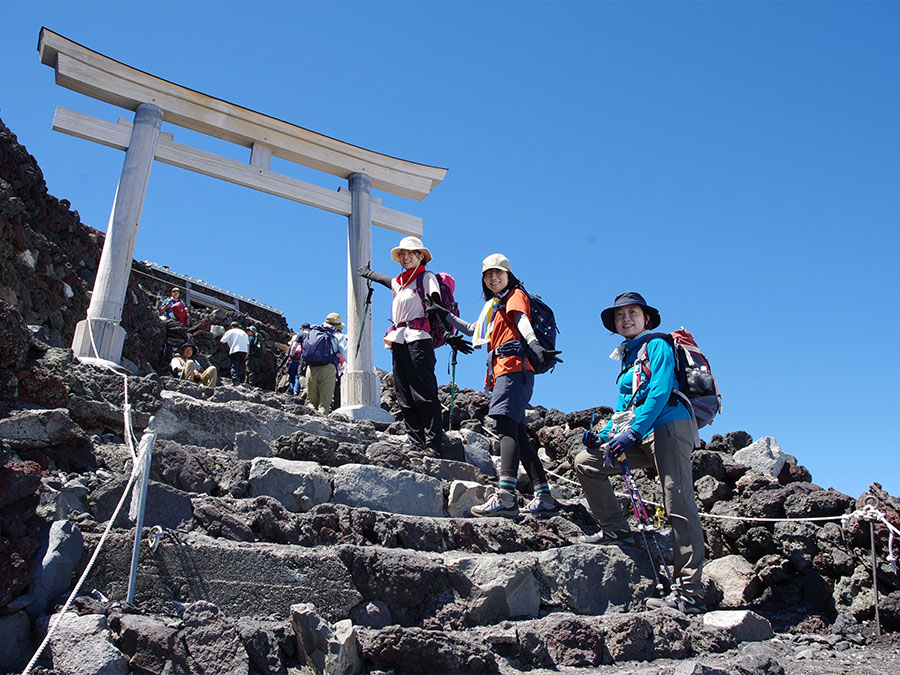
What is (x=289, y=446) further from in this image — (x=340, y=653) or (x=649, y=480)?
(x=649, y=480)

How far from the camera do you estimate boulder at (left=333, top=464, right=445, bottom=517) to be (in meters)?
4.70

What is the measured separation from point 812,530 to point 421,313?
346 cm

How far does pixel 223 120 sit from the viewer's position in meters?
10.3

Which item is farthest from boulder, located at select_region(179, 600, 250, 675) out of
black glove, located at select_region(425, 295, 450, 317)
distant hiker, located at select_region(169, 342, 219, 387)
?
distant hiker, located at select_region(169, 342, 219, 387)

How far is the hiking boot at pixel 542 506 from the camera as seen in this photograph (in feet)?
17.0

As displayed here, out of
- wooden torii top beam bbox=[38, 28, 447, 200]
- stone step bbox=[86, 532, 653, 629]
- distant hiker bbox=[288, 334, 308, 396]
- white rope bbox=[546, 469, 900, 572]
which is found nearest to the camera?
stone step bbox=[86, 532, 653, 629]

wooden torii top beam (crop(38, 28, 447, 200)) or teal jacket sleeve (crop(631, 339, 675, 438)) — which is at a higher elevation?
wooden torii top beam (crop(38, 28, 447, 200))

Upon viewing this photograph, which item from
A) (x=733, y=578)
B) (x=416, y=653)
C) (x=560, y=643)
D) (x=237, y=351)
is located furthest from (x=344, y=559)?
(x=237, y=351)

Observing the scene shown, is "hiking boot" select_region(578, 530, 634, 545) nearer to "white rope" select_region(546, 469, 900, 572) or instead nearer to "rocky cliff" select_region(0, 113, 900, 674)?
"rocky cliff" select_region(0, 113, 900, 674)

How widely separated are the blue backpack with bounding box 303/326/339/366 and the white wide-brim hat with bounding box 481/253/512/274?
3837 millimetres

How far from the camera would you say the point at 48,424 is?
407cm

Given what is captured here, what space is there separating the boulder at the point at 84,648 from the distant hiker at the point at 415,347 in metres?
3.42

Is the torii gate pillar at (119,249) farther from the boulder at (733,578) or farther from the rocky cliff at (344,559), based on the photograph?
the boulder at (733,578)

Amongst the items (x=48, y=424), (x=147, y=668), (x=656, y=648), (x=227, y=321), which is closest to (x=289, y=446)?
(x=48, y=424)
